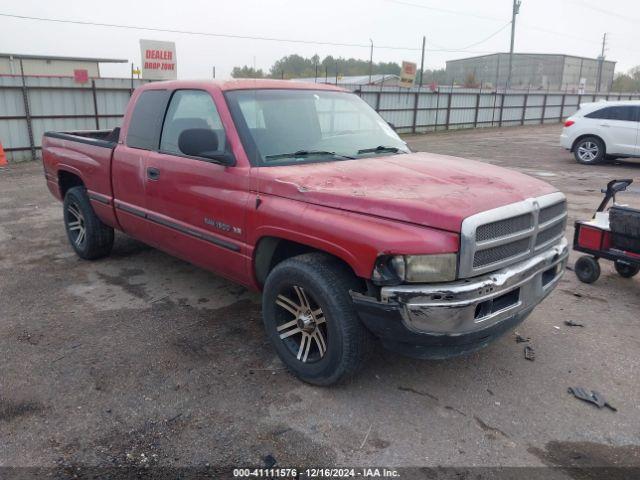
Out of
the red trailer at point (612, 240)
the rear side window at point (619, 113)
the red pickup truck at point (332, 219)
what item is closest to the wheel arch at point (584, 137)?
the rear side window at point (619, 113)

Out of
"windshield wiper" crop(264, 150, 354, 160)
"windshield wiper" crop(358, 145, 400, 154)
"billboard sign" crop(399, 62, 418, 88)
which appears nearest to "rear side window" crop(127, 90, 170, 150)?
"windshield wiper" crop(264, 150, 354, 160)

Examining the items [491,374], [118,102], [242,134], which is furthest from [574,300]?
[118,102]

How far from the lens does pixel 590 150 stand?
1446 cm

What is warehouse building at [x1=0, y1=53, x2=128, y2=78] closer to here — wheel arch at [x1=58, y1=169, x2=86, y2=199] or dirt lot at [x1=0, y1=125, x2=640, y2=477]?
wheel arch at [x1=58, y1=169, x2=86, y2=199]

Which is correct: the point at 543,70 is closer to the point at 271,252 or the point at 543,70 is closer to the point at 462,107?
the point at 462,107

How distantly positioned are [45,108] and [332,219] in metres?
14.7

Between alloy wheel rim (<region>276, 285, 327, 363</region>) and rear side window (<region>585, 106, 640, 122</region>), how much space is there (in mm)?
13092

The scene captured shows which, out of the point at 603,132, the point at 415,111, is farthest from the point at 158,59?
the point at 603,132

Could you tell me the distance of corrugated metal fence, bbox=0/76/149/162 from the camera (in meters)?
14.0

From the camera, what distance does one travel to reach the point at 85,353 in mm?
3686

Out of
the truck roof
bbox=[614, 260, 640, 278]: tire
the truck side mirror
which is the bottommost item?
bbox=[614, 260, 640, 278]: tire

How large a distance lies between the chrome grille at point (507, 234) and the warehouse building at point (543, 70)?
77.4 m

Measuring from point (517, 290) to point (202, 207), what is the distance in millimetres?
2252

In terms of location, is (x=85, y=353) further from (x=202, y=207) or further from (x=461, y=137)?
(x=461, y=137)
